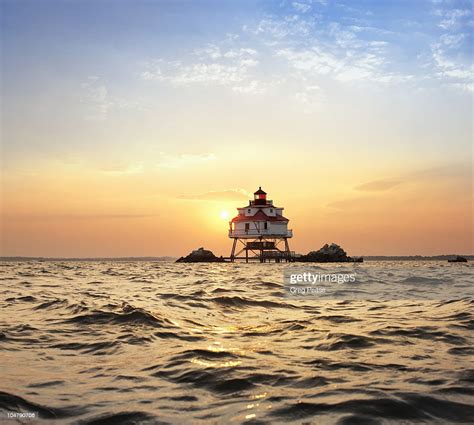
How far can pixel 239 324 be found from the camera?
31.2ft

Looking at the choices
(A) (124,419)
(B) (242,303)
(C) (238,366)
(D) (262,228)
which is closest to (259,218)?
(D) (262,228)

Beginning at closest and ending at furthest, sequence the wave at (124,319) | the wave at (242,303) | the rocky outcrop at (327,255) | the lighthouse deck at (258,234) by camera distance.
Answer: the wave at (124,319) < the wave at (242,303) < the lighthouse deck at (258,234) < the rocky outcrop at (327,255)

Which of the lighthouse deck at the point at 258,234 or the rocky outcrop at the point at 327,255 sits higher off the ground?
the lighthouse deck at the point at 258,234

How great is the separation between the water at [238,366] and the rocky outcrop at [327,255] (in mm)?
68785

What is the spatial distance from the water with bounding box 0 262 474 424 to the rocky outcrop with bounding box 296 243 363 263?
2708 inches

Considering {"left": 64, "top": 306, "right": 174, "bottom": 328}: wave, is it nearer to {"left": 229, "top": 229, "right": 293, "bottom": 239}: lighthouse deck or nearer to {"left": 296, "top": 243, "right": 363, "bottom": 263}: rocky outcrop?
{"left": 229, "top": 229, "right": 293, "bottom": 239}: lighthouse deck

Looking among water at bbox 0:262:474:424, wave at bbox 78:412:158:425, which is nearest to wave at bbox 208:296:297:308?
water at bbox 0:262:474:424

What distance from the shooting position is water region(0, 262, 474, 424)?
13.8 feet

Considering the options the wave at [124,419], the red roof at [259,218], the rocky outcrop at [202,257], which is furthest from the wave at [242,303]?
the rocky outcrop at [202,257]

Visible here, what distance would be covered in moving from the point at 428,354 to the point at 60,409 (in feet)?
16.1

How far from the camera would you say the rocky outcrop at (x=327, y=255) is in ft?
259

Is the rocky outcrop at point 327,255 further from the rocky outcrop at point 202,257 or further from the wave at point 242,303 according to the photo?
the wave at point 242,303

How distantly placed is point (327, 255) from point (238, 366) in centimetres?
7532

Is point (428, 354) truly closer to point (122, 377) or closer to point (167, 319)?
point (122, 377)
